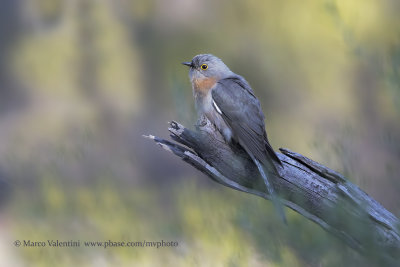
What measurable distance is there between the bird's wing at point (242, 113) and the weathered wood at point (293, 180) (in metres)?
0.13

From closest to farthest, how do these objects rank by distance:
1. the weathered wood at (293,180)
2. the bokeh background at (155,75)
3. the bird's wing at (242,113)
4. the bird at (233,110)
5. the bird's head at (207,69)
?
the weathered wood at (293,180) → the bird at (233,110) → the bird's wing at (242,113) → the bird's head at (207,69) → the bokeh background at (155,75)

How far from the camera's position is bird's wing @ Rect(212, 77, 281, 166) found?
13.0 feet

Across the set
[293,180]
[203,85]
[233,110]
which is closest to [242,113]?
[233,110]

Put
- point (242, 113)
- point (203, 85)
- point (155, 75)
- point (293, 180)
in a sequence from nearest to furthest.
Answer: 1. point (293, 180)
2. point (242, 113)
3. point (203, 85)
4. point (155, 75)

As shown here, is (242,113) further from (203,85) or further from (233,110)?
(203,85)

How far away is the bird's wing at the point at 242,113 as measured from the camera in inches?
156

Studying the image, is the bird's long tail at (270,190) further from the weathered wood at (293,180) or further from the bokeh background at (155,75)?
the bokeh background at (155,75)

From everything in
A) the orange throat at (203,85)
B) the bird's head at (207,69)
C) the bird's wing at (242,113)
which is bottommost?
the bird's wing at (242,113)

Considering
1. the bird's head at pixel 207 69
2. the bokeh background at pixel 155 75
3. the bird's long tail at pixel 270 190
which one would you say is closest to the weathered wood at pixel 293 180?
the bird's long tail at pixel 270 190

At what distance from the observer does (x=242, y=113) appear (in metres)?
4.34

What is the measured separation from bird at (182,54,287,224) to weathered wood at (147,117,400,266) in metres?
0.09

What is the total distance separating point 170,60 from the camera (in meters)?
10.8

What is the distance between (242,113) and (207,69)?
0.86 m

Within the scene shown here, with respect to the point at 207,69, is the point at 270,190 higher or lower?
lower
